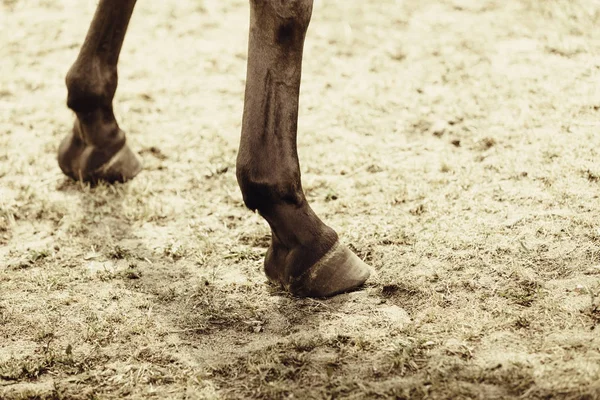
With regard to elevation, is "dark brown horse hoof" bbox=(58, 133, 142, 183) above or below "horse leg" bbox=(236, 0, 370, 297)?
below

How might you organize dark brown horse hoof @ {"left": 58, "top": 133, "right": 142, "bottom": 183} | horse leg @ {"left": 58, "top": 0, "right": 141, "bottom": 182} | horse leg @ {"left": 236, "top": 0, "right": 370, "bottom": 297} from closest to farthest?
horse leg @ {"left": 236, "top": 0, "right": 370, "bottom": 297}, horse leg @ {"left": 58, "top": 0, "right": 141, "bottom": 182}, dark brown horse hoof @ {"left": 58, "top": 133, "right": 142, "bottom": 183}

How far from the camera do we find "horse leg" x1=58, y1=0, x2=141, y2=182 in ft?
10.8

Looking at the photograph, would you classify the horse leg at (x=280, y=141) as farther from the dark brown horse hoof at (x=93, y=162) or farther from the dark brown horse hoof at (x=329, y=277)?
the dark brown horse hoof at (x=93, y=162)

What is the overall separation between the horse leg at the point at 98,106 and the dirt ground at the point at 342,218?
0.33 feet

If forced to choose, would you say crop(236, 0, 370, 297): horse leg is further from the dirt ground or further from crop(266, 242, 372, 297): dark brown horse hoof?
the dirt ground

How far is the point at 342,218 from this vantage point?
3045 mm

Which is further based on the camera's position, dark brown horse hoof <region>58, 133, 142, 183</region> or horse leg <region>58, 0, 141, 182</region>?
dark brown horse hoof <region>58, 133, 142, 183</region>

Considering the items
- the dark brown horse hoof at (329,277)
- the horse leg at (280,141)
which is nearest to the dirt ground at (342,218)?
the dark brown horse hoof at (329,277)

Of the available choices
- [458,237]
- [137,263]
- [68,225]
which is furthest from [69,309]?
[458,237]

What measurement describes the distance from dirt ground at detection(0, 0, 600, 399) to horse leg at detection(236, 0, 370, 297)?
0.49 ft

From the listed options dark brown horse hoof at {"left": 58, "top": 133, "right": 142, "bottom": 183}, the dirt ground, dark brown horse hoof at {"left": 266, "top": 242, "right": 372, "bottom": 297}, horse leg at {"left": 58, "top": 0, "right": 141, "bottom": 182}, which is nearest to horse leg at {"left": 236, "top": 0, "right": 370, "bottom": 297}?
dark brown horse hoof at {"left": 266, "top": 242, "right": 372, "bottom": 297}

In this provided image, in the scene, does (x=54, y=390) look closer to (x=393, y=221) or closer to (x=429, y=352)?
(x=429, y=352)

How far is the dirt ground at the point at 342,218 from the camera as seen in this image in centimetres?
212

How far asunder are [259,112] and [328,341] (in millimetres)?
723
